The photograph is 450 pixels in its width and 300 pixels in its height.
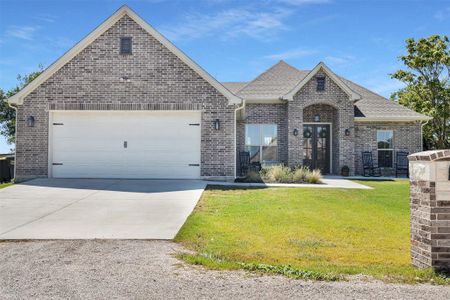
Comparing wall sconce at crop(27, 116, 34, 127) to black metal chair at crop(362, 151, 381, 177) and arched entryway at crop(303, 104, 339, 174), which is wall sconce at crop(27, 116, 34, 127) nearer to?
arched entryway at crop(303, 104, 339, 174)

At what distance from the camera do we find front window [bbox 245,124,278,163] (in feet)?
63.7

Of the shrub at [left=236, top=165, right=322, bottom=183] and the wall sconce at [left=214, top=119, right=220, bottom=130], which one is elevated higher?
the wall sconce at [left=214, top=119, right=220, bottom=130]

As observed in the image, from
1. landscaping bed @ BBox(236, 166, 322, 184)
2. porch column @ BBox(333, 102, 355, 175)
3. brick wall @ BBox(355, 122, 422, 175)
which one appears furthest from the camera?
brick wall @ BBox(355, 122, 422, 175)

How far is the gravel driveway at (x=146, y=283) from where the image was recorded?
410 cm

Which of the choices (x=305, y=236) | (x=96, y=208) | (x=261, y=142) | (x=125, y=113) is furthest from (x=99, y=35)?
(x=305, y=236)

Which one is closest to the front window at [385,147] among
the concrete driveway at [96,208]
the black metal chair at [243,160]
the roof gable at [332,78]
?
the roof gable at [332,78]

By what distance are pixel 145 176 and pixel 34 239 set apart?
27.4ft

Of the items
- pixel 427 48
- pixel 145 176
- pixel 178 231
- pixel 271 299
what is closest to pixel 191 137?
pixel 145 176

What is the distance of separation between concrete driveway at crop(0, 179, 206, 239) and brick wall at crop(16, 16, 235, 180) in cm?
133

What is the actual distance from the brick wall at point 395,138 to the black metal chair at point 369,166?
0.73ft

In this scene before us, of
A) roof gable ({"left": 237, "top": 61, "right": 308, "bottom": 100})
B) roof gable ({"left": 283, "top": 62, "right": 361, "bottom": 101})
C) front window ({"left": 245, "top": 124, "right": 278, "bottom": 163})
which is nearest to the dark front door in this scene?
front window ({"left": 245, "top": 124, "right": 278, "bottom": 163})

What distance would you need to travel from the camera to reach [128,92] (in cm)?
A: 1470

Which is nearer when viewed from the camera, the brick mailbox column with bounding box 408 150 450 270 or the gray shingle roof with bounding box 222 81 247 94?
the brick mailbox column with bounding box 408 150 450 270

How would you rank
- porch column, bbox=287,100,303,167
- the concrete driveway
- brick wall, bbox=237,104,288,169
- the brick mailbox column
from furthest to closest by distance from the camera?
brick wall, bbox=237,104,288,169, porch column, bbox=287,100,303,167, the concrete driveway, the brick mailbox column
